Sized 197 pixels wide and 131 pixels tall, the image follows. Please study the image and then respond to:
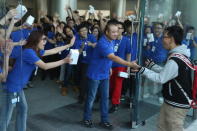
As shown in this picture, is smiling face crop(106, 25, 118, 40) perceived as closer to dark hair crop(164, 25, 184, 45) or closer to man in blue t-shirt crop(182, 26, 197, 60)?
dark hair crop(164, 25, 184, 45)

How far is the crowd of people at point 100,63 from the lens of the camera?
268cm

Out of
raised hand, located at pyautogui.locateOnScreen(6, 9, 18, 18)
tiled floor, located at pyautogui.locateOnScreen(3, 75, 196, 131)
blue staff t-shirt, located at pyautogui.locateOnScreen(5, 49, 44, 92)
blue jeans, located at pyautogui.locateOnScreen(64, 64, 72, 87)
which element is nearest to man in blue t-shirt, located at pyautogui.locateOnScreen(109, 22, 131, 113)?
tiled floor, located at pyautogui.locateOnScreen(3, 75, 196, 131)

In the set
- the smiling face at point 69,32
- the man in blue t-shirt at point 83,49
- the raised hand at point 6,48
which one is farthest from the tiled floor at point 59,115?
the raised hand at point 6,48

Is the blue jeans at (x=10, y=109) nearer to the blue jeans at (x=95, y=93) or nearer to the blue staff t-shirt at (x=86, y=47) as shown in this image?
the blue jeans at (x=95, y=93)

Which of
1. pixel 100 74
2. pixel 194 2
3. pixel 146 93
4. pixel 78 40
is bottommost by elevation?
pixel 146 93

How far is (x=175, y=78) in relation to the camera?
2.67m

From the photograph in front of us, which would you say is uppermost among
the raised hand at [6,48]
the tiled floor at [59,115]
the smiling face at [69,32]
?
the smiling face at [69,32]

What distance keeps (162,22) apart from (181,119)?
2050mm

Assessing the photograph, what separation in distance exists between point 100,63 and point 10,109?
4.74ft

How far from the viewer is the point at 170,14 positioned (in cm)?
469

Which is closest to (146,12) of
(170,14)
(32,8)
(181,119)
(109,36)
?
(109,36)

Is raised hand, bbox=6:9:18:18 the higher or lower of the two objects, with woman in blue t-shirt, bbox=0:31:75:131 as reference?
higher

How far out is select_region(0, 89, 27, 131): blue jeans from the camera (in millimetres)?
2717

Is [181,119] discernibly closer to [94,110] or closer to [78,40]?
[94,110]
